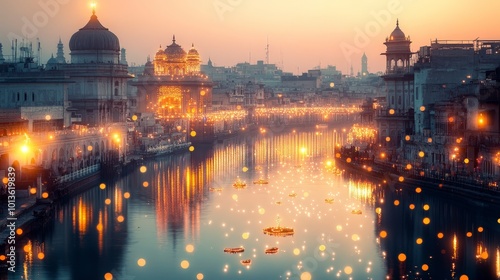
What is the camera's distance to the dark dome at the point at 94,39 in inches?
2216

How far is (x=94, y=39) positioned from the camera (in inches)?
2221

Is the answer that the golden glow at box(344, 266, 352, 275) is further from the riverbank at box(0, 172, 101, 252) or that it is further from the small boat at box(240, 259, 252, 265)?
the riverbank at box(0, 172, 101, 252)

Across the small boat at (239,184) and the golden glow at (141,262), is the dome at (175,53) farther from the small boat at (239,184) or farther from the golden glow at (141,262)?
the golden glow at (141,262)

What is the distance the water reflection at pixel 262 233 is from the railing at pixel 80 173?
104 cm

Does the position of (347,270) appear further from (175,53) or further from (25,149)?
(175,53)

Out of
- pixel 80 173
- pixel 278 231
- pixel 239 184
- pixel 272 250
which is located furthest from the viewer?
pixel 239 184

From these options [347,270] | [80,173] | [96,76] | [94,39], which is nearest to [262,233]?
[347,270]

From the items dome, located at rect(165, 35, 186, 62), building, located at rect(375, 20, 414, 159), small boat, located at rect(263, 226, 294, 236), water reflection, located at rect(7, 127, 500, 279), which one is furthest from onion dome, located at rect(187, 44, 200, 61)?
small boat, located at rect(263, 226, 294, 236)

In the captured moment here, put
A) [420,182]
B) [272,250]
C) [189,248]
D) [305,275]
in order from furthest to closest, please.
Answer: [420,182] < [189,248] < [272,250] < [305,275]

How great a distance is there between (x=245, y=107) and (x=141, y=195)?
238ft

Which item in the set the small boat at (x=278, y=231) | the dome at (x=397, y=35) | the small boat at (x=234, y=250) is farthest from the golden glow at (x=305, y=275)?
the dome at (x=397, y=35)

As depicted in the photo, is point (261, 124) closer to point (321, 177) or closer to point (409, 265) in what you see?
point (321, 177)

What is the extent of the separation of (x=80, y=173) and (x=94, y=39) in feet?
46.6

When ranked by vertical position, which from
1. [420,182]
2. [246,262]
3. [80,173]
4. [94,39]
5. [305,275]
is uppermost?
[94,39]
